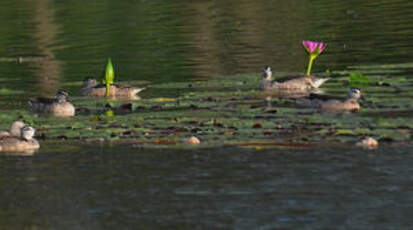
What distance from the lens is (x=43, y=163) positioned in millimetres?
16625

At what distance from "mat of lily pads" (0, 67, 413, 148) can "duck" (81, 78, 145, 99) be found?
0.40 m

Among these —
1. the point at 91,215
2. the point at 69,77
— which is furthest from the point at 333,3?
the point at 91,215

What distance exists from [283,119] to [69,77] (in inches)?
424

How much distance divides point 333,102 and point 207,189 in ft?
19.5

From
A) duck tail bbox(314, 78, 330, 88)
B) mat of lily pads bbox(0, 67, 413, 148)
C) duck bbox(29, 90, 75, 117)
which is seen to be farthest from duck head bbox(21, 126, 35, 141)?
duck tail bbox(314, 78, 330, 88)

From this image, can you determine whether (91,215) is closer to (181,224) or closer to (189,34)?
(181,224)

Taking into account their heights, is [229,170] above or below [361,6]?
below

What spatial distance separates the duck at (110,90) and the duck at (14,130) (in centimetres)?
474

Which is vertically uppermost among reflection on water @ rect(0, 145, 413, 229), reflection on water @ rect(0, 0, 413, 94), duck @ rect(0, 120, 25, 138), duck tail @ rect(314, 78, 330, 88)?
reflection on water @ rect(0, 0, 413, 94)

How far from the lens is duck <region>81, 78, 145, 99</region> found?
77.6 ft

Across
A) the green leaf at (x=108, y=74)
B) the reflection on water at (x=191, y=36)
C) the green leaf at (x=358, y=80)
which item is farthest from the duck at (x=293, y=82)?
the reflection on water at (x=191, y=36)

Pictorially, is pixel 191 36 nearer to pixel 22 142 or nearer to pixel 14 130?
pixel 14 130

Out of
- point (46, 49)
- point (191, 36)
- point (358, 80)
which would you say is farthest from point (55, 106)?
point (191, 36)

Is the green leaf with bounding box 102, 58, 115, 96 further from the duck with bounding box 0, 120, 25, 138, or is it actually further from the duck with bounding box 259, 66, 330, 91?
the duck with bounding box 0, 120, 25, 138
